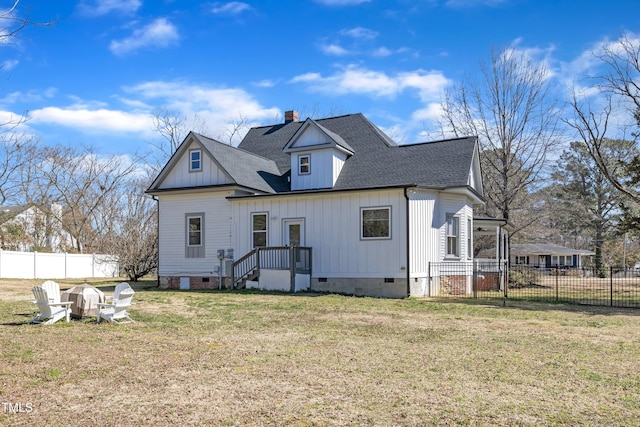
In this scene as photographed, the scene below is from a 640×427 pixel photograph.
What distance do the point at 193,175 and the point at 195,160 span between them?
0.66 meters

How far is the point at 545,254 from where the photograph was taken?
5103 centimetres

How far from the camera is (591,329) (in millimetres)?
11484

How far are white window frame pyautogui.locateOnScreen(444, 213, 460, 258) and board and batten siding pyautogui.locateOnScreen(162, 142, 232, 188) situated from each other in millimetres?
9165

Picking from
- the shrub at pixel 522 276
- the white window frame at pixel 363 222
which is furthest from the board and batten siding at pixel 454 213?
the shrub at pixel 522 276

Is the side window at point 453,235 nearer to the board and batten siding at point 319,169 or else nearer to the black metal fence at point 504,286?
the black metal fence at point 504,286

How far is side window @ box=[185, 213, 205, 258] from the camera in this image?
23.0 metres

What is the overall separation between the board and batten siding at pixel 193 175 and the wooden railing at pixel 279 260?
3.54 meters

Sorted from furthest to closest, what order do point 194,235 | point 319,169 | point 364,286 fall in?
point 194,235 < point 319,169 < point 364,286

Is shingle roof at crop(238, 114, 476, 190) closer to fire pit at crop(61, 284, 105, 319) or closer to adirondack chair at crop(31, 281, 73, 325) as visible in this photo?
fire pit at crop(61, 284, 105, 319)

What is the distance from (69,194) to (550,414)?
44871 millimetres

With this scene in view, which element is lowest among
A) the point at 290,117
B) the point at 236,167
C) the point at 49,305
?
the point at 49,305

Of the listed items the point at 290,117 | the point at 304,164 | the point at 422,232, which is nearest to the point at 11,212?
the point at 290,117

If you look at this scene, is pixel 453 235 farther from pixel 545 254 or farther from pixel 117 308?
pixel 545 254

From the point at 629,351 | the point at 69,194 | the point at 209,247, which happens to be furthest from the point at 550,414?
the point at 69,194
